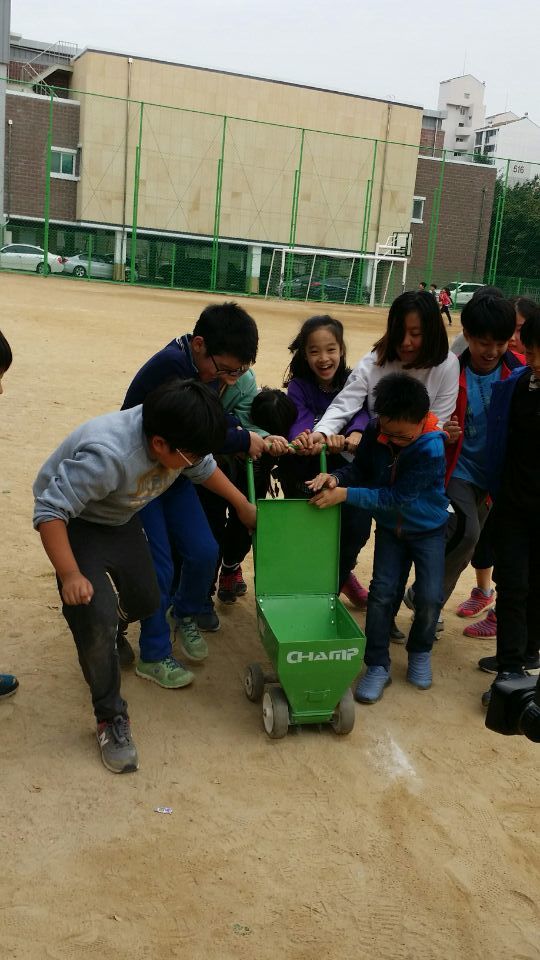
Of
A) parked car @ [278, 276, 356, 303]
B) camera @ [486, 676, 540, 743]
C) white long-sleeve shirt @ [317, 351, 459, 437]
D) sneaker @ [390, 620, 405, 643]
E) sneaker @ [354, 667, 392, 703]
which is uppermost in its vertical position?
white long-sleeve shirt @ [317, 351, 459, 437]

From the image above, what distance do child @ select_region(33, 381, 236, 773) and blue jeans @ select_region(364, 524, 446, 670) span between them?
97 centimetres

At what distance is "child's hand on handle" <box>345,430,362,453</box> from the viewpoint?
12.4 ft

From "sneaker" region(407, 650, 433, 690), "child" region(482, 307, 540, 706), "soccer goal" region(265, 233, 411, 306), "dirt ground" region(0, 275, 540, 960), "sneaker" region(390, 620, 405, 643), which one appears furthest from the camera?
"soccer goal" region(265, 233, 411, 306)

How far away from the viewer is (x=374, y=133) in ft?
118

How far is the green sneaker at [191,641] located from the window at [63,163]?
105ft

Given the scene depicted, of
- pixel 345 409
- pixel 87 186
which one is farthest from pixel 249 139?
pixel 345 409

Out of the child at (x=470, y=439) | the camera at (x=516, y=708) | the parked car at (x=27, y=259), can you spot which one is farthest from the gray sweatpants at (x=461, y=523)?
the parked car at (x=27, y=259)

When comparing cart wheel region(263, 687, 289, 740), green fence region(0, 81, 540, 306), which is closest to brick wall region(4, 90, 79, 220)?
green fence region(0, 81, 540, 306)

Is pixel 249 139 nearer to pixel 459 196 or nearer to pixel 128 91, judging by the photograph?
pixel 128 91

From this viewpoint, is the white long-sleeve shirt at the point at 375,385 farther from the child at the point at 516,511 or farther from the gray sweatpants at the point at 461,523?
the gray sweatpants at the point at 461,523

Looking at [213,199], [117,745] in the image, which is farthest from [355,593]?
[213,199]

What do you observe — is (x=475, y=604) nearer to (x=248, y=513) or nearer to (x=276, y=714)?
(x=248, y=513)

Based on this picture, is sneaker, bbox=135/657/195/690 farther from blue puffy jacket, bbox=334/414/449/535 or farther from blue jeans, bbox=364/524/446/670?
blue puffy jacket, bbox=334/414/449/535

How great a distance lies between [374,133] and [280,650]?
3624cm
